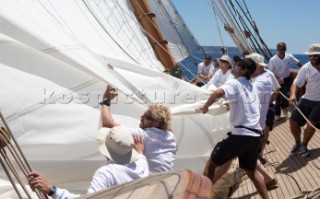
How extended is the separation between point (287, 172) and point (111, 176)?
9.10 ft

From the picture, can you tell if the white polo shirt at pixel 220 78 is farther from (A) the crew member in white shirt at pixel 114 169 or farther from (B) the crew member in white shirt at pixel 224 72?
(A) the crew member in white shirt at pixel 114 169

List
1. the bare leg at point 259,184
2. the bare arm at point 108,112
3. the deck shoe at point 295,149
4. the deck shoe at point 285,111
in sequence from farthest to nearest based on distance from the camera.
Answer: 1. the deck shoe at point 285,111
2. the deck shoe at point 295,149
3. the bare leg at point 259,184
4. the bare arm at point 108,112

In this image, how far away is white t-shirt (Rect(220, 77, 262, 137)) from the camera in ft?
10.8

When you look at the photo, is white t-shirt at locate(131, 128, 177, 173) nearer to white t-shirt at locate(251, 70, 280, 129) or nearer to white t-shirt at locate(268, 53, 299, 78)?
white t-shirt at locate(251, 70, 280, 129)

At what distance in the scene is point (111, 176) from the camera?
213cm

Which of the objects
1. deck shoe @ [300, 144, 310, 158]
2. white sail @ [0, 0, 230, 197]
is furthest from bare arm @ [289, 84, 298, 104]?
white sail @ [0, 0, 230, 197]

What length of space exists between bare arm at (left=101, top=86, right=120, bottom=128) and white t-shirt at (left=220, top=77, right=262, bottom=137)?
849 millimetres

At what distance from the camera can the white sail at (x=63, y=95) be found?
3.09m

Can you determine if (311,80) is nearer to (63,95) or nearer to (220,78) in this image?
(220,78)

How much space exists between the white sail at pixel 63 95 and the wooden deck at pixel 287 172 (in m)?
0.63

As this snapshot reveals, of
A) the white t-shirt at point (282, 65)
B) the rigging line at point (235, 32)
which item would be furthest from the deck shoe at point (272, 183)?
the rigging line at point (235, 32)

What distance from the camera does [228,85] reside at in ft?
10.7

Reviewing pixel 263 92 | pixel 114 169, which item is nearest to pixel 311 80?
pixel 263 92

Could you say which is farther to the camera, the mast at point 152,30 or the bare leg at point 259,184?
the mast at point 152,30
